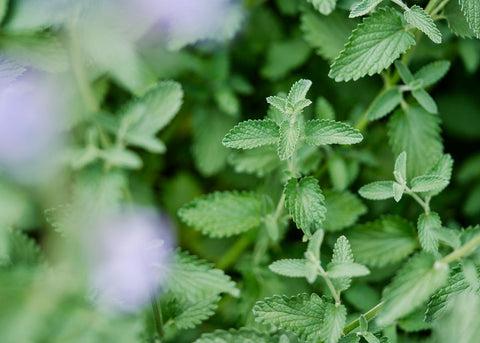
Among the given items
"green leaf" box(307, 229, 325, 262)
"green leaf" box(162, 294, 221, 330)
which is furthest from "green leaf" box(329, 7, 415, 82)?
"green leaf" box(162, 294, 221, 330)

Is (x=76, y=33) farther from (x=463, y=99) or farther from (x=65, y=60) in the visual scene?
(x=463, y=99)

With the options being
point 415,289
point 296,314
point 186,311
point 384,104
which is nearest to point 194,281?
point 186,311

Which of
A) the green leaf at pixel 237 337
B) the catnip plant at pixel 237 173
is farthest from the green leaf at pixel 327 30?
the green leaf at pixel 237 337

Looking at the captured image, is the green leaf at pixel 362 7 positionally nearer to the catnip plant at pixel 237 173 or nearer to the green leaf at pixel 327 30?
the catnip plant at pixel 237 173

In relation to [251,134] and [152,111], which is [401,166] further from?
[152,111]

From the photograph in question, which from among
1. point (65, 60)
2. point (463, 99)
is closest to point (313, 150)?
point (65, 60)
